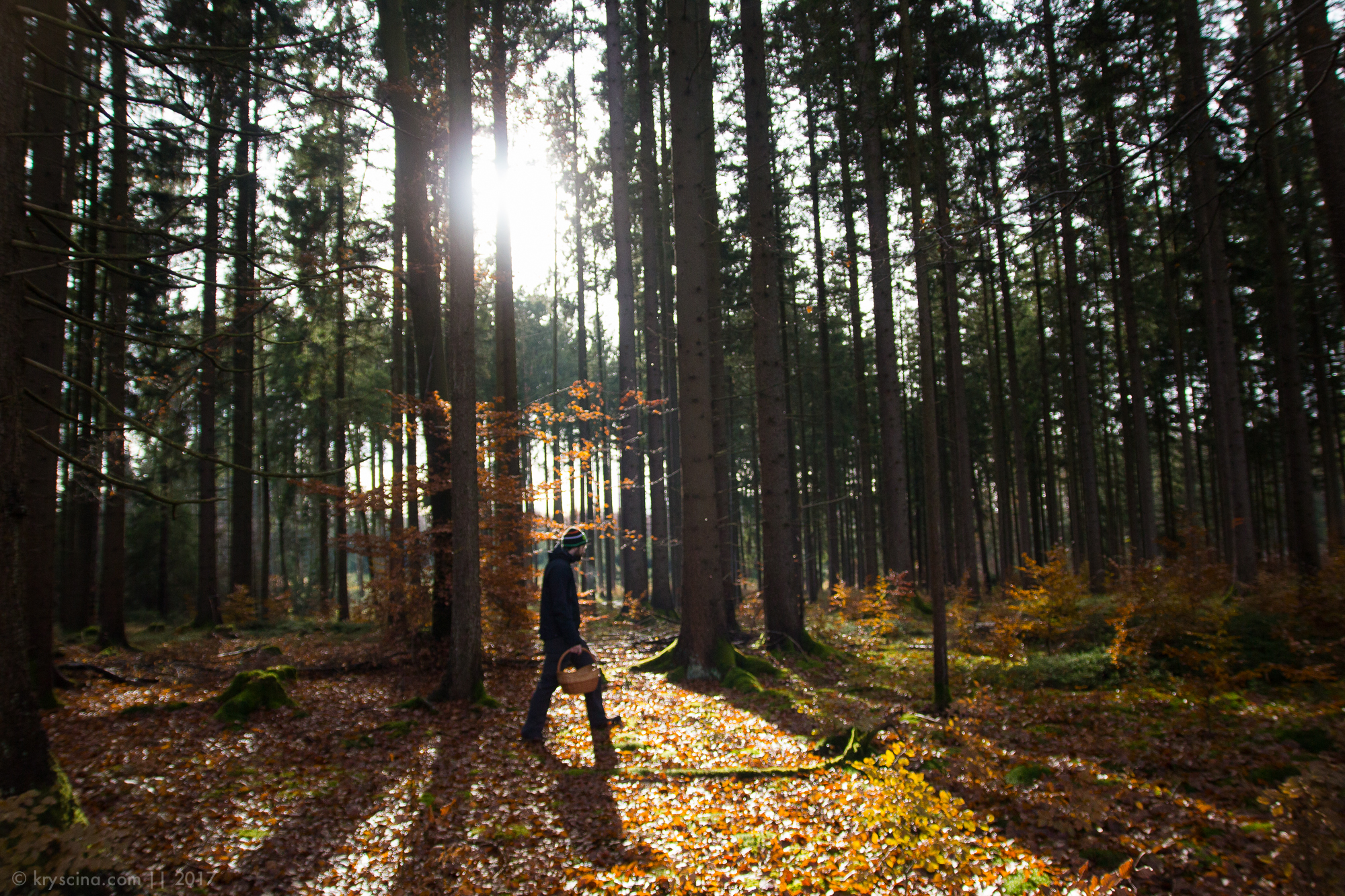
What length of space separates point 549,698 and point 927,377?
5064 millimetres

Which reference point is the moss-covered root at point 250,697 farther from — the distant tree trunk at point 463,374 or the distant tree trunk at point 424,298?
the distant tree trunk at point 424,298

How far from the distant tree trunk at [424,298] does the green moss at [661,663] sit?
2938 mm

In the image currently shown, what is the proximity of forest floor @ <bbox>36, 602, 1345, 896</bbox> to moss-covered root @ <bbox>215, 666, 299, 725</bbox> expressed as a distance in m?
0.16

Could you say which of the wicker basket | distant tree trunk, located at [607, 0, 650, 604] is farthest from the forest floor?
distant tree trunk, located at [607, 0, 650, 604]

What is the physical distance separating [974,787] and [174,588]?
25570 mm

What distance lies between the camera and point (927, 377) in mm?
7020

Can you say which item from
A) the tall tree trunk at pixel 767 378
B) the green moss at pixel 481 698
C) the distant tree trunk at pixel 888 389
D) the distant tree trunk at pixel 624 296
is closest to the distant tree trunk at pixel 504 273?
the green moss at pixel 481 698

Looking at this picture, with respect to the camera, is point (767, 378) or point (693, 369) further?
point (767, 378)

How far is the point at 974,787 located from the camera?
5059 mm

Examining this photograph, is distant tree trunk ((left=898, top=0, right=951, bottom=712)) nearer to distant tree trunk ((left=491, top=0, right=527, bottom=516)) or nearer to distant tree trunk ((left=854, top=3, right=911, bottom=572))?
distant tree trunk ((left=491, top=0, right=527, bottom=516))

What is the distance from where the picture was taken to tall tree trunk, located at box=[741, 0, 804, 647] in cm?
1079

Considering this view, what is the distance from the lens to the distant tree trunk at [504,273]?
10.1 meters

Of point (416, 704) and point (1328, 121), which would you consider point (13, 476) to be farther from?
point (1328, 121)

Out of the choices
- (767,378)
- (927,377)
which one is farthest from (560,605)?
(767,378)
